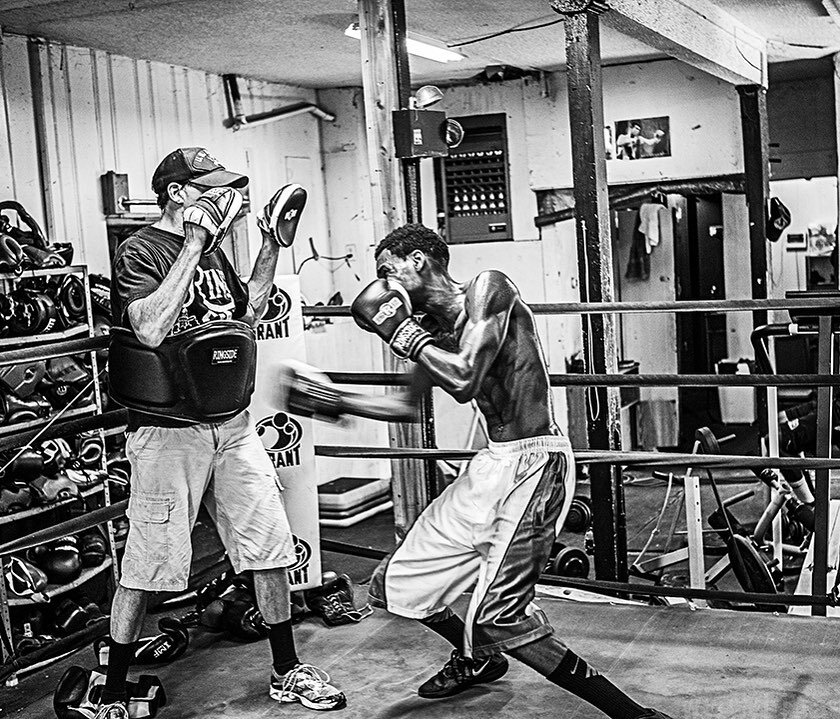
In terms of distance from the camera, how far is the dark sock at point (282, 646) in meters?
3.76

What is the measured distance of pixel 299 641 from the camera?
4336mm

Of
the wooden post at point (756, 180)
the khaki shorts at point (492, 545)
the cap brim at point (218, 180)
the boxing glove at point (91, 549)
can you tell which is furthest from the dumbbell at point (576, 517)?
the cap brim at point (218, 180)

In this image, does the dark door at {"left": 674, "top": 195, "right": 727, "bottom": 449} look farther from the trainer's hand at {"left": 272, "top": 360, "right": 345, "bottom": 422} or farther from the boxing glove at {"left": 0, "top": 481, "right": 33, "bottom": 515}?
the trainer's hand at {"left": 272, "top": 360, "right": 345, "bottom": 422}

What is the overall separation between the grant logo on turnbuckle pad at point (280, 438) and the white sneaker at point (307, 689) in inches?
45.3

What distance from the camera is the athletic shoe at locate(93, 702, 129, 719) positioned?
138 inches

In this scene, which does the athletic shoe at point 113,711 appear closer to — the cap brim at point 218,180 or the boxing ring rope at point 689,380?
the boxing ring rope at point 689,380

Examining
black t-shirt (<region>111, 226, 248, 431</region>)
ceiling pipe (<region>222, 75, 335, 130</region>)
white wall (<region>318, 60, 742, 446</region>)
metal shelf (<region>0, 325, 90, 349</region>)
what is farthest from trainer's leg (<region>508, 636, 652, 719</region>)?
white wall (<region>318, 60, 742, 446</region>)

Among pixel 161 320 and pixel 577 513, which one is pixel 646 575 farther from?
pixel 161 320

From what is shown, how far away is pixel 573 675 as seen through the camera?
3.19m

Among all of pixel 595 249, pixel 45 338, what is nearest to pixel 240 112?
pixel 45 338

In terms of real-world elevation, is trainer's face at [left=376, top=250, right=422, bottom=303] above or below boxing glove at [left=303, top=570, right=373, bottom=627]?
above

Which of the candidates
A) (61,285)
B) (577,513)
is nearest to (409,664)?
(61,285)

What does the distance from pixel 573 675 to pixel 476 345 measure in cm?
97

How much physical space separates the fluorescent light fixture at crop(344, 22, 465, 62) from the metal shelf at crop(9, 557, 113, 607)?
3.14 metres
